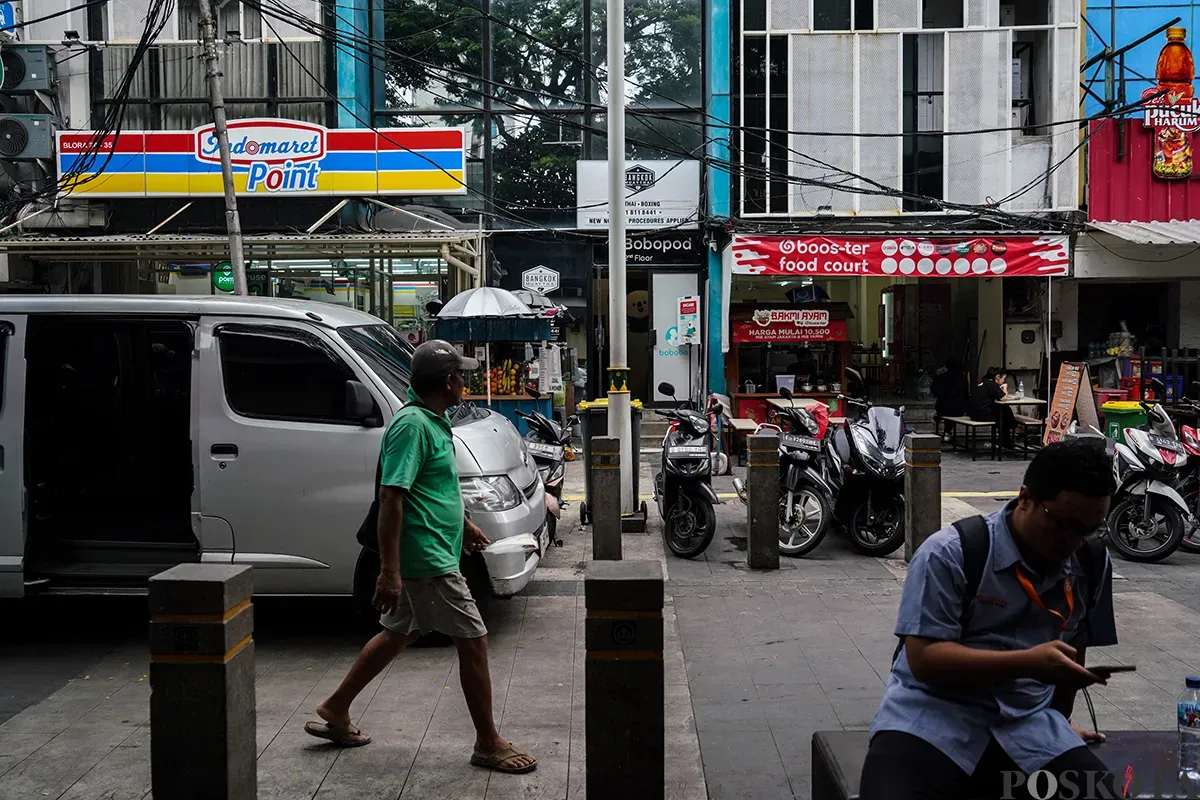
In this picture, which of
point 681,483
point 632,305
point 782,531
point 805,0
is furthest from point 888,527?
point 805,0

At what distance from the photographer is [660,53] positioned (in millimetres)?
18797

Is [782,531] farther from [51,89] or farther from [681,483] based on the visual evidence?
[51,89]

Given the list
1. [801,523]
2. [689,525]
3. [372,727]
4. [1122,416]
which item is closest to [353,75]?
[689,525]

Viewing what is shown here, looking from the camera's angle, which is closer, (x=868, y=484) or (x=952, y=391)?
(x=868, y=484)

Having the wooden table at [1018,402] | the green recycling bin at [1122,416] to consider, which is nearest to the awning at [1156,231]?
the wooden table at [1018,402]

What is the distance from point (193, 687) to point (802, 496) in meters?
6.31

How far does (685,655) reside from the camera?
254 inches

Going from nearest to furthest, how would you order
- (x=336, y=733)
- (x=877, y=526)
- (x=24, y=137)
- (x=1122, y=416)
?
(x=336, y=733) < (x=877, y=526) < (x=1122, y=416) < (x=24, y=137)

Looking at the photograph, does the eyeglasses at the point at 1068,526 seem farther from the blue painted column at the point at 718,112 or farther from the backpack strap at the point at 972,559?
the blue painted column at the point at 718,112

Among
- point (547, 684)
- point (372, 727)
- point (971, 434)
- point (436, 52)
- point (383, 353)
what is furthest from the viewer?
point (436, 52)

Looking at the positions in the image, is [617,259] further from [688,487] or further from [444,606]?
[444,606]

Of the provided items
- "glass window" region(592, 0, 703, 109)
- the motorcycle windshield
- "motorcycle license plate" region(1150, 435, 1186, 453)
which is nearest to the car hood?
the motorcycle windshield

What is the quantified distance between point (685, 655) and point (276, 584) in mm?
2558

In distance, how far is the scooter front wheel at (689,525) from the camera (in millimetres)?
9125
